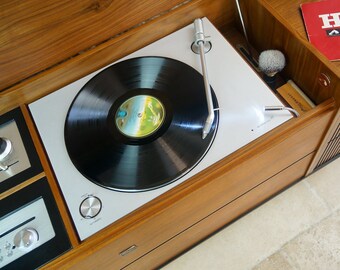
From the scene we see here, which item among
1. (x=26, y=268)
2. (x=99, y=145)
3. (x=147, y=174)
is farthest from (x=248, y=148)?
(x=26, y=268)

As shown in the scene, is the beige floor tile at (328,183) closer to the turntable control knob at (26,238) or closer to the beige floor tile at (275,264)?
the beige floor tile at (275,264)

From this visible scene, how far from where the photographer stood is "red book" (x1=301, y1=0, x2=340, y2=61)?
780mm

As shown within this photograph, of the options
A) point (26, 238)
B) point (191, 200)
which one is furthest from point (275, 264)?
point (26, 238)

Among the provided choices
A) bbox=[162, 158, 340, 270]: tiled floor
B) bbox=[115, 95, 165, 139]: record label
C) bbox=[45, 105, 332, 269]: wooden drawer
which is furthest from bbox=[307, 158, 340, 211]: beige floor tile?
bbox=[115, 95, 165, 139]: record label

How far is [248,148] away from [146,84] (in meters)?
0.29

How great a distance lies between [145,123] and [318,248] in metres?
0.72

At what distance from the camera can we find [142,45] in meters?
0.93

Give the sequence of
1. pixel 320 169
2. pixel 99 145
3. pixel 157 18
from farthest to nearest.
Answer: pixel 320 169 → pixel 157 18 → pixel 99 145

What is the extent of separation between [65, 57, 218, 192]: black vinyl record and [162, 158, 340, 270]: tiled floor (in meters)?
0.52

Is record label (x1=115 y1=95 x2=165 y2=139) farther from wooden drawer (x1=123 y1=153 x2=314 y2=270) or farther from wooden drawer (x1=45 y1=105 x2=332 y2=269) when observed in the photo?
wooden drawer (x1=123 y1=153 x2=314 y2=270)

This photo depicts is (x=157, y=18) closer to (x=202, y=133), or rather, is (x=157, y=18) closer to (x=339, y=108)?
(x=202, y=133)

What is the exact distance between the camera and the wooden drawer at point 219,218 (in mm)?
956

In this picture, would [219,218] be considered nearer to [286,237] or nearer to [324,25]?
[286,237]

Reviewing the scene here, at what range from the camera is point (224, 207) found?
0.96m
